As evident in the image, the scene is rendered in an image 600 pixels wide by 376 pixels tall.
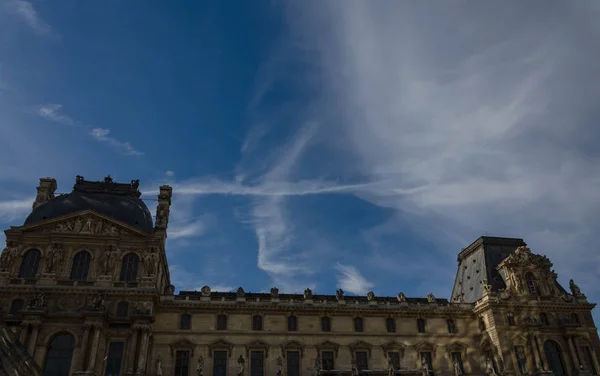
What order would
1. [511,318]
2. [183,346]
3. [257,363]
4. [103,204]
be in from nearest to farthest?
[183,346] → [257,363] → [103,204] → [511,318]

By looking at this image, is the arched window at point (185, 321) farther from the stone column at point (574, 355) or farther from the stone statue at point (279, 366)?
the stone column at point (574, 355)

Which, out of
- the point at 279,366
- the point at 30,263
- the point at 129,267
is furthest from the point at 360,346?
the point at 30,263

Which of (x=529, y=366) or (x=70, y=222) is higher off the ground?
(x=70, y=222)

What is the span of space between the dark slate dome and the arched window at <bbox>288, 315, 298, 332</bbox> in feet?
54.1

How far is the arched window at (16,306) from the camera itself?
42125mm

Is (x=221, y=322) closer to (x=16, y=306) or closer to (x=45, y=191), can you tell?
(x=16, y=306)

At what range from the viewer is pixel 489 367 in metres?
48.2

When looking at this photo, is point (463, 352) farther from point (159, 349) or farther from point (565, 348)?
point (159, 349)

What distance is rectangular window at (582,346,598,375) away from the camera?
50000mm

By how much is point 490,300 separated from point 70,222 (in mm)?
42320

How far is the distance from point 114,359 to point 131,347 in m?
1.69

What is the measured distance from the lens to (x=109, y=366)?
4138cm

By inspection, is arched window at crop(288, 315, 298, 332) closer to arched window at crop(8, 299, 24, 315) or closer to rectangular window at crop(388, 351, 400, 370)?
rectangular window at crop(388, 351, 400, 370)

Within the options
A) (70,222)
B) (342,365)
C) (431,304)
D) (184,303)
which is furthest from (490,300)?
(70,222)
